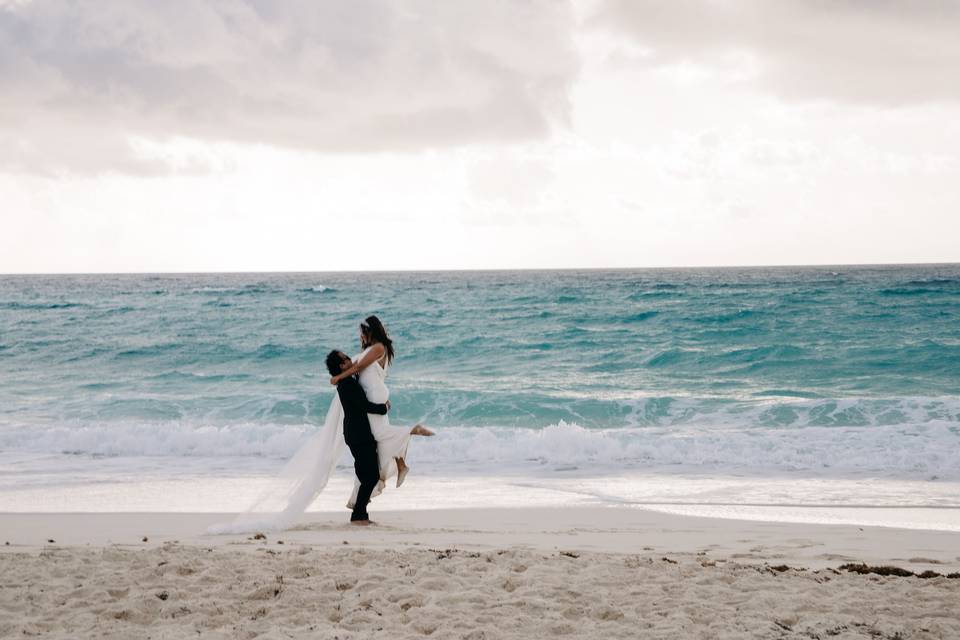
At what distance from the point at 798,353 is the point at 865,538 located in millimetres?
18088

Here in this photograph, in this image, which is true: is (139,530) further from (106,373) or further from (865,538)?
(106,373)

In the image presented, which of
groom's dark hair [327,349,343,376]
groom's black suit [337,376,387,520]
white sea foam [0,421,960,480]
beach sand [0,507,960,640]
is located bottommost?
white sea foam [0,421,960,480]

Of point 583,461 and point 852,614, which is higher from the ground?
point 852,614

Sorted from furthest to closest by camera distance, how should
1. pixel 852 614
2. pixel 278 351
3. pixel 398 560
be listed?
pixel 278 351 → pixel 398 560 → pixel 852 614

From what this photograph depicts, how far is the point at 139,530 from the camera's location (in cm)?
755

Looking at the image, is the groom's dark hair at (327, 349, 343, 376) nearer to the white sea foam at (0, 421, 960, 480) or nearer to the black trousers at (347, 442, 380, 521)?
the black trousers at (347, 442, 380, 521)

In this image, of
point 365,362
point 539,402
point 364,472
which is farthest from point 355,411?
point 539,402

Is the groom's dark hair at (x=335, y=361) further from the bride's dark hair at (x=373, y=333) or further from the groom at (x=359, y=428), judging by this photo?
the bride's dark hair at (x=373, y=333)

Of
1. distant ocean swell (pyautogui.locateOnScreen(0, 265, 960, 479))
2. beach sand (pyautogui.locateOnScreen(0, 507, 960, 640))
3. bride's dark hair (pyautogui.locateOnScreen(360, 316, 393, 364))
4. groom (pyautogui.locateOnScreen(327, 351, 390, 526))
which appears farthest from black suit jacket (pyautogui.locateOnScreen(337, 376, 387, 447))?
distant ocean swell (pyautogui.locateOnScreen(0, 265, 960, 479))

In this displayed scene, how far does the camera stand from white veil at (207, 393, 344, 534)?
7387 millimetres

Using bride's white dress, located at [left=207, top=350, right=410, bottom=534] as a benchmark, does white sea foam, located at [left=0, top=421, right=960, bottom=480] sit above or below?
below

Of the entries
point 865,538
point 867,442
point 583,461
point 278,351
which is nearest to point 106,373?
point 278,351

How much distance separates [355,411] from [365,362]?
1.64 ft

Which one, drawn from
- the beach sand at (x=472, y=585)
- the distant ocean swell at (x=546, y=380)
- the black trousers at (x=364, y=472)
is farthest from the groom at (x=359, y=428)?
the distant ocean swell at (x=546, y=380)
